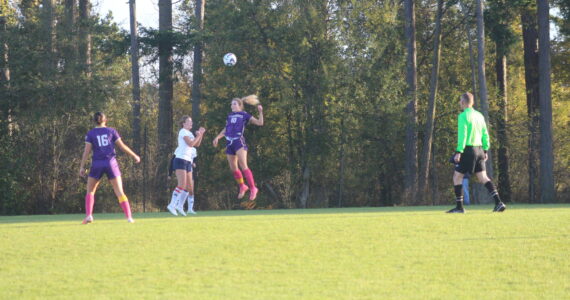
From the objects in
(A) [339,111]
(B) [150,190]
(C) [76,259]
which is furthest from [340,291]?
(A) [339,111]

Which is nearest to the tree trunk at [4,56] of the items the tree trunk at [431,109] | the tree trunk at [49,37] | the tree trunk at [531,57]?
the tree trunk at [49,37]

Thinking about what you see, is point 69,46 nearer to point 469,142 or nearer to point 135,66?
point 135,66

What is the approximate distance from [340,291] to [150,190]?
2304 cm

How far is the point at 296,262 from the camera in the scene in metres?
8.11

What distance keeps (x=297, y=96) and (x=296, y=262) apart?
26132mm

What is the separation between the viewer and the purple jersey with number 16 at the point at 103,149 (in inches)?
526

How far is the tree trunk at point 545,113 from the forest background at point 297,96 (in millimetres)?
53

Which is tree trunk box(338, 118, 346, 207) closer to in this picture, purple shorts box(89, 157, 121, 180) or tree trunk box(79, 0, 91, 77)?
tree trunk box(79, 0, 91, 77)

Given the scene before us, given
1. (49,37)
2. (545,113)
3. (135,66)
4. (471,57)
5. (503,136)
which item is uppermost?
(49,37)

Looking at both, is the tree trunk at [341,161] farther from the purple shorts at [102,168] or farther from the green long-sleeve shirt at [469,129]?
the purple shorts at [102,168]

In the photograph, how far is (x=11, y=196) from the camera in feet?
89.9

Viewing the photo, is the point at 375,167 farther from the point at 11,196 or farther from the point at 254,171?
the point at 11,196

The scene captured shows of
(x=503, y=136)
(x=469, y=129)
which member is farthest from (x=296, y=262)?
(x=503, y=136)

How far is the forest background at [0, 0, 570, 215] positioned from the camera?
95.2ft
